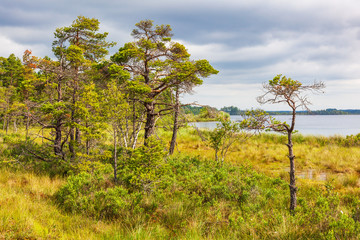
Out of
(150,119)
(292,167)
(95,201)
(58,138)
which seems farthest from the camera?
(150,119)

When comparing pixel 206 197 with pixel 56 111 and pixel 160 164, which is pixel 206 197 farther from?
pixel 56 111

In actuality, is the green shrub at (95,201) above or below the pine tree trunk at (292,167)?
below

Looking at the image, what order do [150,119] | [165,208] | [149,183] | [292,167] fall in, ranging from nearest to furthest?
[292,167], [165,208], [149,183], [150,119]

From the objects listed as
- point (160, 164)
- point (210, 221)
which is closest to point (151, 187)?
point (160, 164)

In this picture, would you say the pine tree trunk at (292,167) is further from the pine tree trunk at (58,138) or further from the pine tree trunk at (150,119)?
the pine tree trunk at (58,138)

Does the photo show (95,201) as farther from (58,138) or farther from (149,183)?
(58,138)

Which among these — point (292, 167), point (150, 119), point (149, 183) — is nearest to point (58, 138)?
point (150, 119)

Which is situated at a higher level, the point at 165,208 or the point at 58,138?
the point at 58,138

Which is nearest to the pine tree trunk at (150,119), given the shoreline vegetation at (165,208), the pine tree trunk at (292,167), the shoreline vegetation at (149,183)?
the shoreline vegetation at (149,183)

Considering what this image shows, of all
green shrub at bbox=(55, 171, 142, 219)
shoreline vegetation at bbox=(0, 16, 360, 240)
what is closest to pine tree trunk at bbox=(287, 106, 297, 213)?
shoreline vegetation at bbox=(0, 16, 360, 240)

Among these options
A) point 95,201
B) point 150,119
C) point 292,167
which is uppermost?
point 150,119

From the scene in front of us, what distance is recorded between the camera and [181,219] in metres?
6.07

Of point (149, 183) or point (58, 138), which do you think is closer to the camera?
point (149, 183)

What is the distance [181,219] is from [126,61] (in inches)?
376
